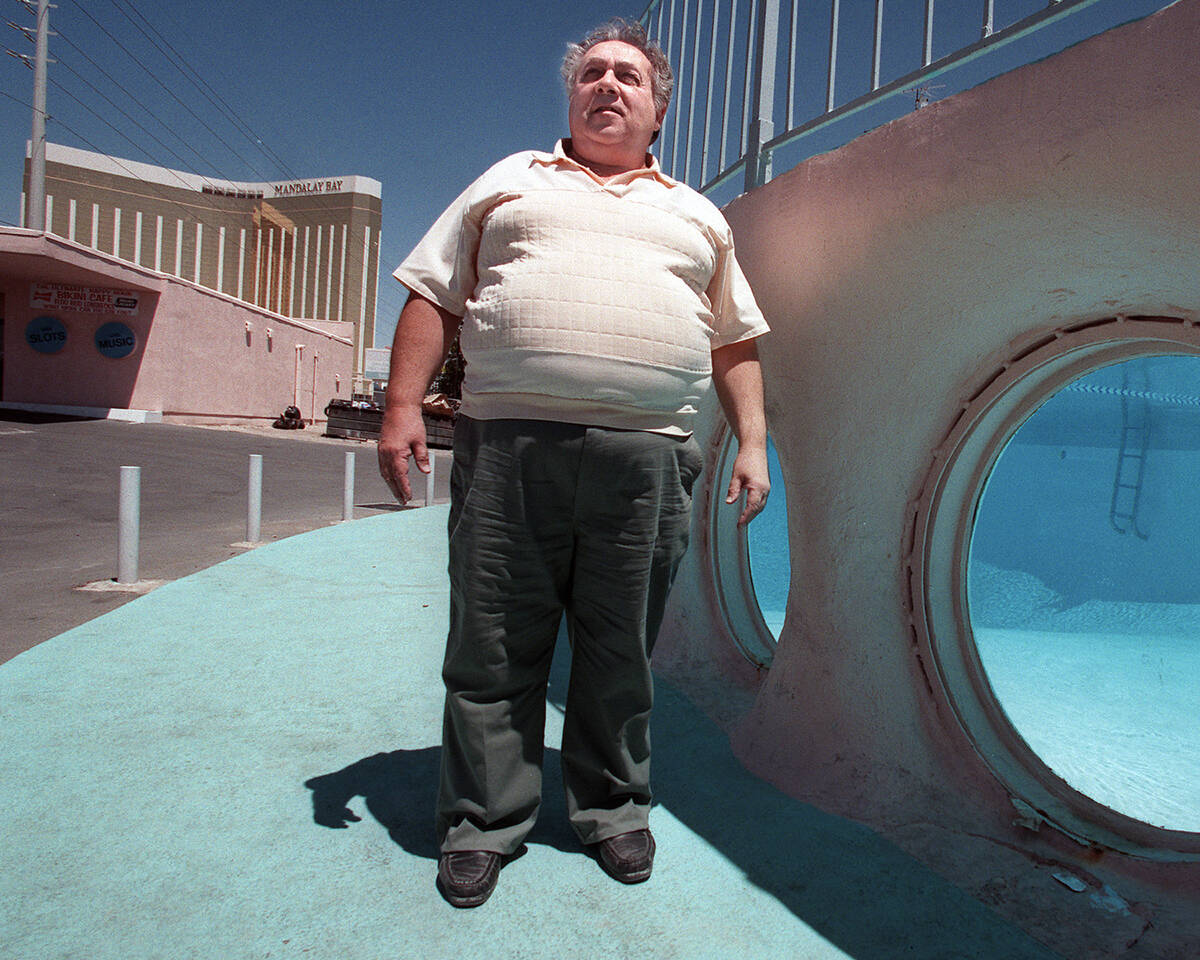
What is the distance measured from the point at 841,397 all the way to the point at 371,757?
1.77 metres

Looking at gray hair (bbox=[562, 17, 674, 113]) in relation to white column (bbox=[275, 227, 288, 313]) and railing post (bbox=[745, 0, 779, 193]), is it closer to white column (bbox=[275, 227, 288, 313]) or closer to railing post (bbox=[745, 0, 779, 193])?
railing post (bbox=[745, 0, 779, 193])

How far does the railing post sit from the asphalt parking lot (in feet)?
11.5

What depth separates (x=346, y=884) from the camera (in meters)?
1.73

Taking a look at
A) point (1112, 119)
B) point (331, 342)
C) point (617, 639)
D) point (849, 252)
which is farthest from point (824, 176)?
point (331, 342)

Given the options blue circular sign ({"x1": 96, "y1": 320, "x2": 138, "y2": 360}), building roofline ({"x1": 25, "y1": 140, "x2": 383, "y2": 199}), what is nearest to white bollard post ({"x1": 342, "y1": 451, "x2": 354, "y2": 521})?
blue circular sign ({"x1": 96, "y1": 320, "x2": 138, "y2": 360})

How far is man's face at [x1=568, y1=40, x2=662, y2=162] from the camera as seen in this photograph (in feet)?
6.15

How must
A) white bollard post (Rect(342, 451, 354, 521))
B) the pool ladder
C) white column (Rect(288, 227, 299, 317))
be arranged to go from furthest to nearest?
white column (Rect(288, 227, 299, 317)) → white bollard post (Rect(342, 451, 354, 521)) → the pool ladder

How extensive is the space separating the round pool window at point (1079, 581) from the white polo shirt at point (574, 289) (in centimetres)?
81

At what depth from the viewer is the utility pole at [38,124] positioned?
20.8 m

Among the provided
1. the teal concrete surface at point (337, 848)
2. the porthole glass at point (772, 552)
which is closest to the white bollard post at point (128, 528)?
the teal concrete surface at point (337, 848)

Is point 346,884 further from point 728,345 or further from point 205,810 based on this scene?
point 728,345

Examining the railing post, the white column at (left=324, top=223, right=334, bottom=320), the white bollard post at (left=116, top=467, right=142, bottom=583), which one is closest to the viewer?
the railing post

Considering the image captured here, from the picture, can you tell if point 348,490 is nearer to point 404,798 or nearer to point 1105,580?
point 404,798

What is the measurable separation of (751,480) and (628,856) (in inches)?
36.9
